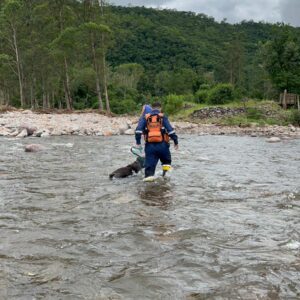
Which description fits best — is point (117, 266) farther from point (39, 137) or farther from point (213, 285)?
point (39, 137)

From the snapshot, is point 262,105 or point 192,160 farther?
point 262,105

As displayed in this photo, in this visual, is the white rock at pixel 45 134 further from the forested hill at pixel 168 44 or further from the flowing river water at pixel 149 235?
the forested hill at pixel 168 44

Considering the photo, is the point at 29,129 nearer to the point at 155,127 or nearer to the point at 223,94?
the point at 155,127

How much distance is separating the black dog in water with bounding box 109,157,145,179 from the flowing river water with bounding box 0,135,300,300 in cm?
19

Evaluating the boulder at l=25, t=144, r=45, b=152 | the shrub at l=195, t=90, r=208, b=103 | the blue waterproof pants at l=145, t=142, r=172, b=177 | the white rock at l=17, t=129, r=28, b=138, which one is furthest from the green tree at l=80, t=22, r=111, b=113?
the blue waterproof pants at l=145, t=142, r=172, b=177

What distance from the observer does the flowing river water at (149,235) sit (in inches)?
149

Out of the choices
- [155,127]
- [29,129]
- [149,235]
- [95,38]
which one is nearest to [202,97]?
[95,38]

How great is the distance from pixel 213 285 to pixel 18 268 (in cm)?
185

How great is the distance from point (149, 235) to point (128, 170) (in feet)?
14.4

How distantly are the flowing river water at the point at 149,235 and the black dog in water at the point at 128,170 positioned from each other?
0.19 metres

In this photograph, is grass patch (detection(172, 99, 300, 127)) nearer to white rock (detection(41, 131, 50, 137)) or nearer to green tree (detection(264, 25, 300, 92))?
white rock (detection(41, 131, 50, 137))

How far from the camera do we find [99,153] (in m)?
14.1

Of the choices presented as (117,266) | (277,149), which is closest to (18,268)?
(117,266)

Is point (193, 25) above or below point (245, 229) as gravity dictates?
above
